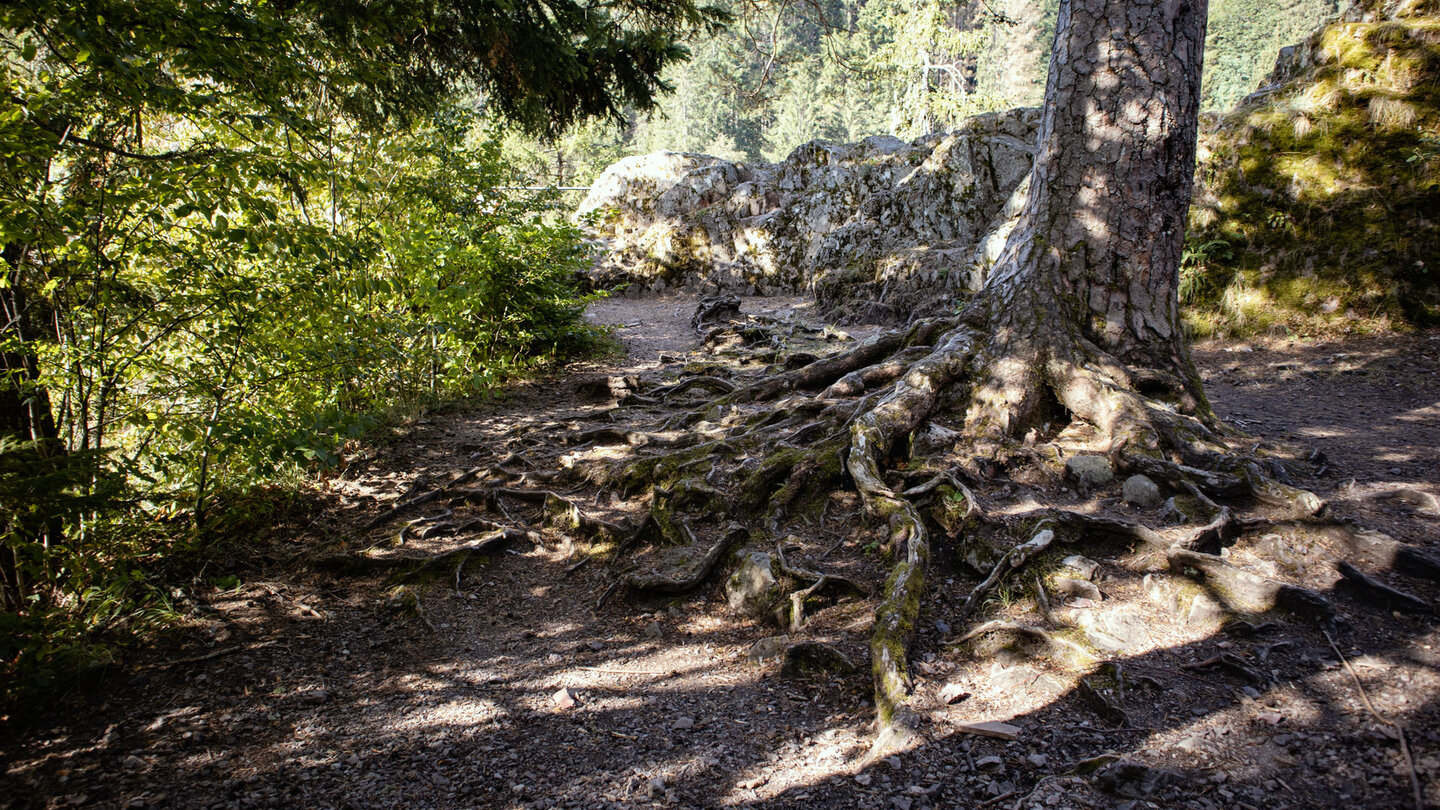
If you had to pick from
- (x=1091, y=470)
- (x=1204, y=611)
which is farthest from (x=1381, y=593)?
(x=1091, y=470)

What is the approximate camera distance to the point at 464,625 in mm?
4371

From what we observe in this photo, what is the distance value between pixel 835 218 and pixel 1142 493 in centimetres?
1236

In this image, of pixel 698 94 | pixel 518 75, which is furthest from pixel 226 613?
pixel 698 94

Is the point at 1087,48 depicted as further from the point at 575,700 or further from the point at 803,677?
the point at 575,700

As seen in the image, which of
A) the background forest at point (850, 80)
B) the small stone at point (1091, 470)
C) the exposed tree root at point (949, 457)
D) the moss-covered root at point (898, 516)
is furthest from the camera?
the background forest at point (850, 80)

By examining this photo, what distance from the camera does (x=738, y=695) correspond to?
135 inches

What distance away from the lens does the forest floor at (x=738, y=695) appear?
8.52 ft

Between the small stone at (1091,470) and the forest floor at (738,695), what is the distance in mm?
92

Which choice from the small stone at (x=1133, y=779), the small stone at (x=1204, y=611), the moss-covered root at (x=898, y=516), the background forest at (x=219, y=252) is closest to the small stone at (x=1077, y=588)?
the small stone at (x=1204, y=611)

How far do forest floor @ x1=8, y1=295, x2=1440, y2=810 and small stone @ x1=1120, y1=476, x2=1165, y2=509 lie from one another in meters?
0.14

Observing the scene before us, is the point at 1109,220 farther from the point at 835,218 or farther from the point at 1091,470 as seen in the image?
the point at 835,218

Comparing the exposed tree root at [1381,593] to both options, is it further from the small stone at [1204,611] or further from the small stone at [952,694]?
the small stone at [952,694]

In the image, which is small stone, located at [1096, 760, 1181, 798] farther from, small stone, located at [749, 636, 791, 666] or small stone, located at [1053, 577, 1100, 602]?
small stone, located at [749, 636, 791, 666]

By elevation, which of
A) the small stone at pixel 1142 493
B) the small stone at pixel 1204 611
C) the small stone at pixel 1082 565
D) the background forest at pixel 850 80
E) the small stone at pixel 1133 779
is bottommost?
the small stone at pixel 1133 779
